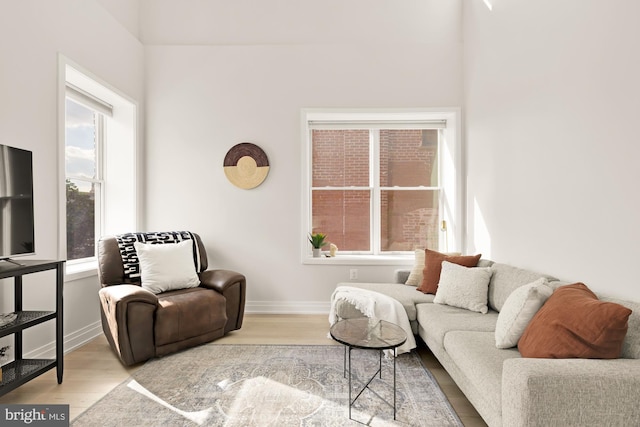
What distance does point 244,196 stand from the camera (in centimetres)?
390

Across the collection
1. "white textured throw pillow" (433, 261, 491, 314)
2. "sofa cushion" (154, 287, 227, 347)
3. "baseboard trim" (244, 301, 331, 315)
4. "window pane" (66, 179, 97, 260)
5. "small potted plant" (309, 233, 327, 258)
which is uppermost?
"window pane" (66, 179, 97, 260)

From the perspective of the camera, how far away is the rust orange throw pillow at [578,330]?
Result: 59.7 inches

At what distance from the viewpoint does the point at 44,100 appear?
262 cm

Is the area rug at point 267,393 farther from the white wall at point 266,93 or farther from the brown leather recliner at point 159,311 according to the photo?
the white wall at point 266,93

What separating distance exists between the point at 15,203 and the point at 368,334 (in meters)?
2.33

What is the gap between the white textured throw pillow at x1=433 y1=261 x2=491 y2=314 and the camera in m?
2.70

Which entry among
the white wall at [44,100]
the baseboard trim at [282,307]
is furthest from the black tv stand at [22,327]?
the baseboard trim at [282,307]

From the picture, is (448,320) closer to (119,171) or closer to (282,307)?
(282,307)

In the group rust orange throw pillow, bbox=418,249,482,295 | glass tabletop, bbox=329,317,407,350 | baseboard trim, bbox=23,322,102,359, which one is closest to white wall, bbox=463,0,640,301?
rust orange throw pillow, bbox=418,249,482,295

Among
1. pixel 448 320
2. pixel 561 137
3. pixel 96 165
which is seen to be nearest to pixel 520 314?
pixel 448 320

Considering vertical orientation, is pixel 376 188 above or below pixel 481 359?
above

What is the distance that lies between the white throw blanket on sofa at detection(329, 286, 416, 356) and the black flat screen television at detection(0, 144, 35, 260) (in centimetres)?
231

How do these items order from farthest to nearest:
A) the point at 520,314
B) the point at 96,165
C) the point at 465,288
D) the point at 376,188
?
the point at 376,188
the point at 96,165
the point at 465,288
the point at 520,314

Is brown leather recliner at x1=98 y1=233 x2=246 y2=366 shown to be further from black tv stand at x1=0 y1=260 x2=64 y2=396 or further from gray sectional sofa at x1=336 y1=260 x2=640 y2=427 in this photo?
gray sectional sofa at x1=336 y1=260 x2=640 y2=427
